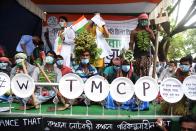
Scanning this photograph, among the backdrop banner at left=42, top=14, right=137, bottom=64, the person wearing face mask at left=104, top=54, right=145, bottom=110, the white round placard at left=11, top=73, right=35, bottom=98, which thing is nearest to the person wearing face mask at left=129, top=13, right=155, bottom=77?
the person wearing face mask at left=104, top=54, right=145, bottom=110

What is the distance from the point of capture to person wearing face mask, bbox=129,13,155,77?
884 cm

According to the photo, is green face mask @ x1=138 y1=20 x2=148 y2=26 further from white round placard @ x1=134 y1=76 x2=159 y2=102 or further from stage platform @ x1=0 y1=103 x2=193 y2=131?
stage platform @ x1=0 y1=103 x2=193 y2=131

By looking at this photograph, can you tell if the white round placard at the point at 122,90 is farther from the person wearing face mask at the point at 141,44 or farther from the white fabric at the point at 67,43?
the white fabric at the point at 67,43

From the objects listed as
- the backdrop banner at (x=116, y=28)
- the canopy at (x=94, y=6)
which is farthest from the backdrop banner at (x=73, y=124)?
the backdrop banner at (x=116, y=28)

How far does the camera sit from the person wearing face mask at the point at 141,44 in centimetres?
884

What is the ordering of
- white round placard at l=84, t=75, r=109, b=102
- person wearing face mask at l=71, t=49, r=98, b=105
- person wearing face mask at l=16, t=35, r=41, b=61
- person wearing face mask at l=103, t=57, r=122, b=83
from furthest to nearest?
person wearing face mask at l=16, t=35, r=41, b=61 < person wearing face mask at l=71, t=49, r=98, b=105 < person wearing face mask at l=103, t=57, r=122, b=83 < white round placard at l=84, t=75, r=109, b=102

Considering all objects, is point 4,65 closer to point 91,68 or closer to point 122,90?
point 91,68

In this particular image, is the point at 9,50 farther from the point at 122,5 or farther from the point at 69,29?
the point at 122,5

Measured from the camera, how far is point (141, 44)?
8844 mm

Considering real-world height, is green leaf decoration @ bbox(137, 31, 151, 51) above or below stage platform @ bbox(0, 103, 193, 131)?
above

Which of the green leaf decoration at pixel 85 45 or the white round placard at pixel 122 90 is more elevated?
the green leaf decoration at pixel 85 45

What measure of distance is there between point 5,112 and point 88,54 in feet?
6.70

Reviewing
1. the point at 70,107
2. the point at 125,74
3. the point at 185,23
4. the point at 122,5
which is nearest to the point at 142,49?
the point at 125,74

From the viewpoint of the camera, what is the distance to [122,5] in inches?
492
